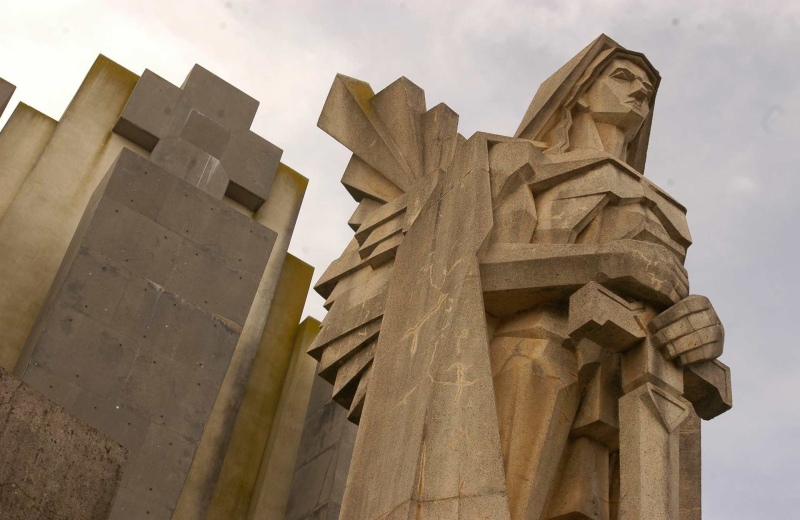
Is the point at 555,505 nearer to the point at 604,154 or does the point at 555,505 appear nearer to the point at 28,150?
the point at 604,154

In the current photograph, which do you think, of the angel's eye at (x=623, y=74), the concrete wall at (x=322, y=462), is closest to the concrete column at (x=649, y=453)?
the angel's eye at (x=623, y=74)

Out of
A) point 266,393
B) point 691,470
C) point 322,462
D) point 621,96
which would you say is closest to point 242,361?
point 266,393

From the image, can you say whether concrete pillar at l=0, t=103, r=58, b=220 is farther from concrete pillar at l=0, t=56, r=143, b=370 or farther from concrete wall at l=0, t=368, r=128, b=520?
concrete wall at l=0, t=368, r=128, b=520

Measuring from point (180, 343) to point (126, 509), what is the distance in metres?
1.74

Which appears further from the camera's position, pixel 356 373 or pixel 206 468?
pixel 206 468

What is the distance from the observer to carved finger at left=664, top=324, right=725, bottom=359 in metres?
6.69

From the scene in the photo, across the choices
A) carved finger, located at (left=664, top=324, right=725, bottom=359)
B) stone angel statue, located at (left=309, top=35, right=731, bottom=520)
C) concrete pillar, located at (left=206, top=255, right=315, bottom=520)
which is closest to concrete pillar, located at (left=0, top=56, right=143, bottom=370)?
concrete pillar, located at (left=206, top=255, right=315, bottom=520)

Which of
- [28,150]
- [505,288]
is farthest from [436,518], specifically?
[28,150]

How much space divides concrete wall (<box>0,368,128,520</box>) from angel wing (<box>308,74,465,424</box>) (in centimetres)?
203

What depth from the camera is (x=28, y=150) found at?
39.1 ft

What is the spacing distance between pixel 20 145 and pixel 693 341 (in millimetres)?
8042

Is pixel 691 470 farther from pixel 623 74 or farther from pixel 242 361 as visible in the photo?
pixel 242 361

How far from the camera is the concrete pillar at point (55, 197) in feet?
35.7

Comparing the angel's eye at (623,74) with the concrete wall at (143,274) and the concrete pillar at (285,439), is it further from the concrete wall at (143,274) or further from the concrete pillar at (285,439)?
the concrete pillar at (285,439)
